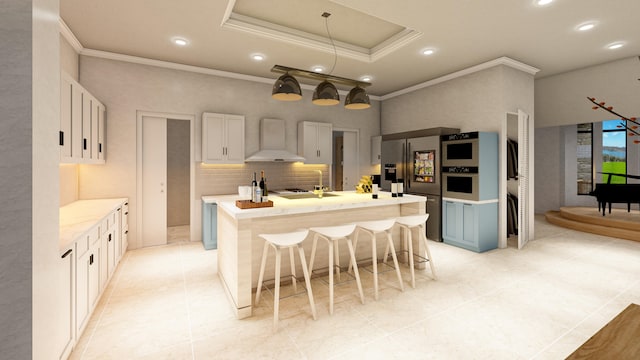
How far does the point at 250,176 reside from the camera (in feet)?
18.7

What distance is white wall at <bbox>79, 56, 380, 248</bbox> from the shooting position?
4.57m

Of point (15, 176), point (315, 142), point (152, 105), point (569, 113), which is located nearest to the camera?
point (15, 176)

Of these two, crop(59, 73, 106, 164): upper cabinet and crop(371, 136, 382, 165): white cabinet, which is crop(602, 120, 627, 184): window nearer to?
crop(371, 136, 382, 165): white cabinet

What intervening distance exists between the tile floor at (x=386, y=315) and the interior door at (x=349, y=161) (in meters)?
3.15

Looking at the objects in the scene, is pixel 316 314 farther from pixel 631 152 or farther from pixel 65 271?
pixel 631 152

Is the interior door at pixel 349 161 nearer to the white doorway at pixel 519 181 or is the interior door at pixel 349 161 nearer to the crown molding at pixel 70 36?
the white doorway at pixel 519 181

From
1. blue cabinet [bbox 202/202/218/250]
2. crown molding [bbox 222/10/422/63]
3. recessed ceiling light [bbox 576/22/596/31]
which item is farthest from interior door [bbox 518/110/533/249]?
blue cabinet [bbox 202/202/218/250]

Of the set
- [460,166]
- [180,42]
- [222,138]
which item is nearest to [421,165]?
[460,166]

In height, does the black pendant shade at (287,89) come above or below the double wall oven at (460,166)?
above

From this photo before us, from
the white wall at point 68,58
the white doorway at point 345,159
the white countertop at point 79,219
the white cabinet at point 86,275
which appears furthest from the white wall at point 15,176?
the white doorway at point 345,159

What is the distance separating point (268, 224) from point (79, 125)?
250 centimetres

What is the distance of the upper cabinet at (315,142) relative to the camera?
6062mm

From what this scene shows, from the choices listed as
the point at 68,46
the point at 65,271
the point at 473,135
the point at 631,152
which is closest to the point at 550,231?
the point at 473,135

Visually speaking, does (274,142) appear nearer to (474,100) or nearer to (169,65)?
(169,65)
